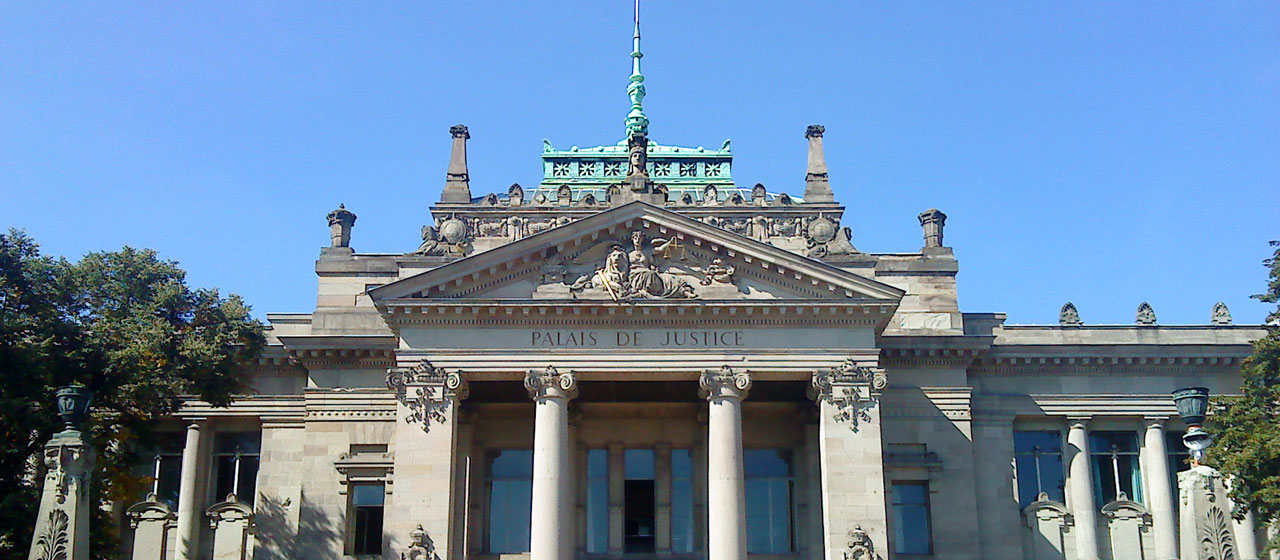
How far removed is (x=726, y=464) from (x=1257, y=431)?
567 inches

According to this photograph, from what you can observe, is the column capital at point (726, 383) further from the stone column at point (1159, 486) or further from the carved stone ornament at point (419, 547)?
the stone column at point (1159, 486)

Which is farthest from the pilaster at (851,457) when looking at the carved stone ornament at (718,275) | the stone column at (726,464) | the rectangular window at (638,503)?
the rectangular window at (638,503)

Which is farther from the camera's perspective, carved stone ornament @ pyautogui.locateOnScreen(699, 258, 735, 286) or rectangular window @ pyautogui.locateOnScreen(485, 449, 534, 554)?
rectangular window @ pyautogui.locateOnScreen(485, 449, 534, 554)

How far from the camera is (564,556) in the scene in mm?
33750

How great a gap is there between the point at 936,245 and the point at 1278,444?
44.1 feet

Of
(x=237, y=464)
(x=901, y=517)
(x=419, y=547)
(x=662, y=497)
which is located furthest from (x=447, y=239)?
(x=901, y=517)

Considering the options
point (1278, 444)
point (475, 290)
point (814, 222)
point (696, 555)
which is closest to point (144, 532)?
point (475, 290)

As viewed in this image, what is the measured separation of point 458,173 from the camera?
4616cm

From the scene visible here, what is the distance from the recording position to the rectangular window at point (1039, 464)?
4162cm

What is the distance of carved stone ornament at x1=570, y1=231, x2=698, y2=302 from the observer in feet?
117

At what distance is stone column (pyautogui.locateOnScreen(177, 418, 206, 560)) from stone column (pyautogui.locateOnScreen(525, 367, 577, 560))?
12586 millimetres

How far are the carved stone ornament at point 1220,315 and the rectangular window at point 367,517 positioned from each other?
96.3 ft

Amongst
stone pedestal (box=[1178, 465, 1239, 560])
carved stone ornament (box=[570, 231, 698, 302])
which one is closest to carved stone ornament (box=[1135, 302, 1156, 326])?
carved stone ornament (box=[570, 231, 698, 302])

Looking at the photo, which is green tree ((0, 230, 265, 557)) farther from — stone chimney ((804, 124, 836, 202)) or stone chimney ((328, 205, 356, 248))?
stone chimney ((804, 124, 836, 202))
